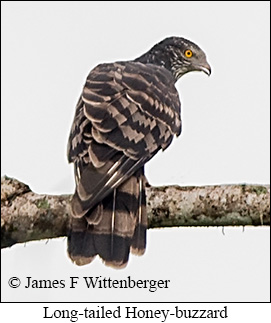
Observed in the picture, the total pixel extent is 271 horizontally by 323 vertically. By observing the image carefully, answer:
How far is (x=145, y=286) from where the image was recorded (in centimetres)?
549

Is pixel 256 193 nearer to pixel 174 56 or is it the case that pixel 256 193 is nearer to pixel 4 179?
pixel 4 179

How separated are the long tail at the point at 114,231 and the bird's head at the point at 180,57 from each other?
2761mm

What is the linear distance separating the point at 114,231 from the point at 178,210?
1.46 ft

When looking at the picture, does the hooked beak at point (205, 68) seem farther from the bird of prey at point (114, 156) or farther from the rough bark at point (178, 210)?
the rough bark at point (178, 210)

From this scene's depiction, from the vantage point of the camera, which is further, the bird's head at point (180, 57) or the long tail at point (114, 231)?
the bird's head at point (180, 57)

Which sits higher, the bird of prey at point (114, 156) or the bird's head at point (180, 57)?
the bird's head at point (180, 57)

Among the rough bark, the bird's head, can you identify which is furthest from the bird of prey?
the bird's head

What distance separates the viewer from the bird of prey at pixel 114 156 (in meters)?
4.88

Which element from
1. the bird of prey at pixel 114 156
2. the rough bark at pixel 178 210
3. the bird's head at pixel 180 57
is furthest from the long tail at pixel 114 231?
the bird's head at pixel 180 57

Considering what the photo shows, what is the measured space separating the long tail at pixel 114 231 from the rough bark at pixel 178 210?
0.13 m

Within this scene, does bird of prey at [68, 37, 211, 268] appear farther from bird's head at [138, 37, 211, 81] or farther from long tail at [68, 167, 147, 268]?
bird's head at [138, 37, 211, 81]

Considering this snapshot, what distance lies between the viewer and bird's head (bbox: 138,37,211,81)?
7.57m

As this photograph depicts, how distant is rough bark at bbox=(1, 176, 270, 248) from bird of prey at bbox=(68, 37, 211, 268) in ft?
0.48

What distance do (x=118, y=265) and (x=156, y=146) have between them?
0.97m
